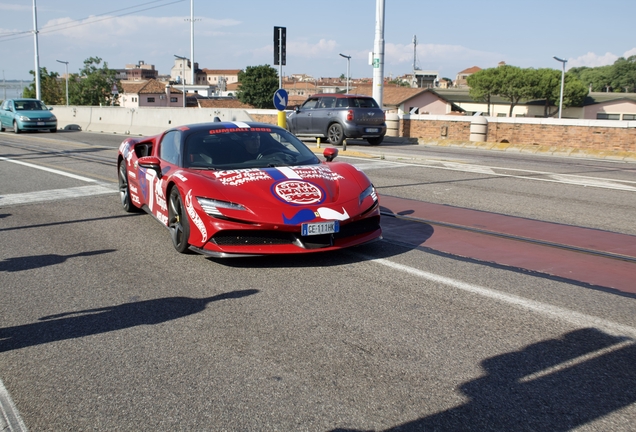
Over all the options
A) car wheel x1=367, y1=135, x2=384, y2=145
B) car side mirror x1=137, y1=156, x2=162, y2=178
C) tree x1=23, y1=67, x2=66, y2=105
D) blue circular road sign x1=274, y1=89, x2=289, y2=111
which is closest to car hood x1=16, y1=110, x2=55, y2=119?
blue circular road sign x1=274, y1=89, x2=289, y2=111

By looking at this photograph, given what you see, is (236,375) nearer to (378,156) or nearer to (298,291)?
(298,291)

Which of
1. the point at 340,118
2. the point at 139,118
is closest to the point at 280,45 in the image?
the point at 340,118

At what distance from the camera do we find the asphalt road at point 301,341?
10.4 ft

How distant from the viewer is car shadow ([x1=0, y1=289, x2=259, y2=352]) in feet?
13.9

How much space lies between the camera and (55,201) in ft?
32.2

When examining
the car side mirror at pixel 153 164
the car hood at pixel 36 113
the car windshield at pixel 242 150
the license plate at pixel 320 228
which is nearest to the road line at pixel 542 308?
the license plate at pixel 320 228

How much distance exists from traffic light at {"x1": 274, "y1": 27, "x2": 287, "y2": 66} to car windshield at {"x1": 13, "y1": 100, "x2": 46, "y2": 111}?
13768mm

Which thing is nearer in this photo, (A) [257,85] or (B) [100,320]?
(B) [100,320]

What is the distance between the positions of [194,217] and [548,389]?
350 cm

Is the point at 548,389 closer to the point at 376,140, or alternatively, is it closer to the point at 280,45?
the point at 376,140

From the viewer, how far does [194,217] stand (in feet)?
19.0

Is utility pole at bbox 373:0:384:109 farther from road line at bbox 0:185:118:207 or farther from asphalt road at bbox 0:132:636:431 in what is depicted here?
asphalt road at bbox 0:132:636:431

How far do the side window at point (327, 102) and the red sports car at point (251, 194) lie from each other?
14203mm

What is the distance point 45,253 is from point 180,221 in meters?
1.59
